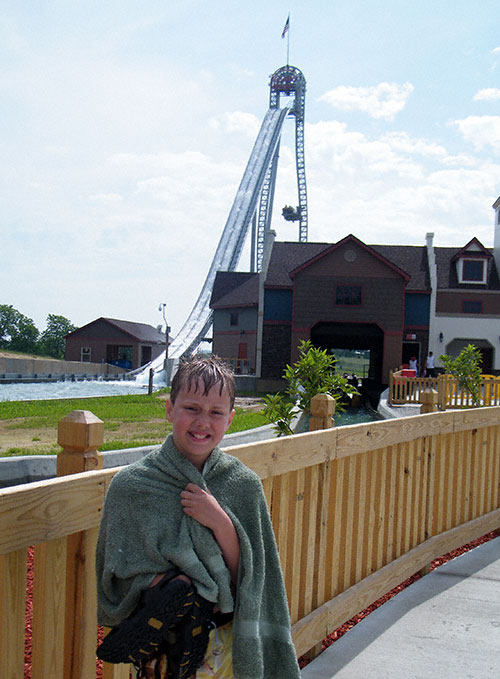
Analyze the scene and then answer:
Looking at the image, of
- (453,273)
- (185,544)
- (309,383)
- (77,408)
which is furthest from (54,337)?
(185,544)

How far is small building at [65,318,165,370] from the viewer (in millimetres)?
63750

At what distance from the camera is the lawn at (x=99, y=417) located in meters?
11.1

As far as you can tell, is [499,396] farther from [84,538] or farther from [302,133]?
[302,133]

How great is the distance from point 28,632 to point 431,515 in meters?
3.33

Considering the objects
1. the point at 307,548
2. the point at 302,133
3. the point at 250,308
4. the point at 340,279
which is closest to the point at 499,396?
the point at 340,279

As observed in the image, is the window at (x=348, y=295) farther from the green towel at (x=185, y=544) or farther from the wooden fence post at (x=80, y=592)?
the green towel at (x=185, y=544)

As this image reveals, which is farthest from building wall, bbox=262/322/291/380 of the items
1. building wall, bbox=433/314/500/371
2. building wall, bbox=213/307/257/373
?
building wall, bbox=433/314/500/371

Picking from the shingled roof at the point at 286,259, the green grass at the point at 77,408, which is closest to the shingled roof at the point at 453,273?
the shingled roof at the point at 286,259

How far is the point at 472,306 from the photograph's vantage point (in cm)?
Answer: 3794

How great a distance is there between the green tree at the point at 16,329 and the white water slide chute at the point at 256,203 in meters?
51.0

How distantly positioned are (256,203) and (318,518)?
62907 mm

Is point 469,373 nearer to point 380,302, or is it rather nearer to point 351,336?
point 380,302

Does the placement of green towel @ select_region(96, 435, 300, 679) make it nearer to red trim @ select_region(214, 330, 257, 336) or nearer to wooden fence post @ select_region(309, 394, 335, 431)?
wooden fence post @ select_region(309, 394, 335, 431)

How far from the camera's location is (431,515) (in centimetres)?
537
